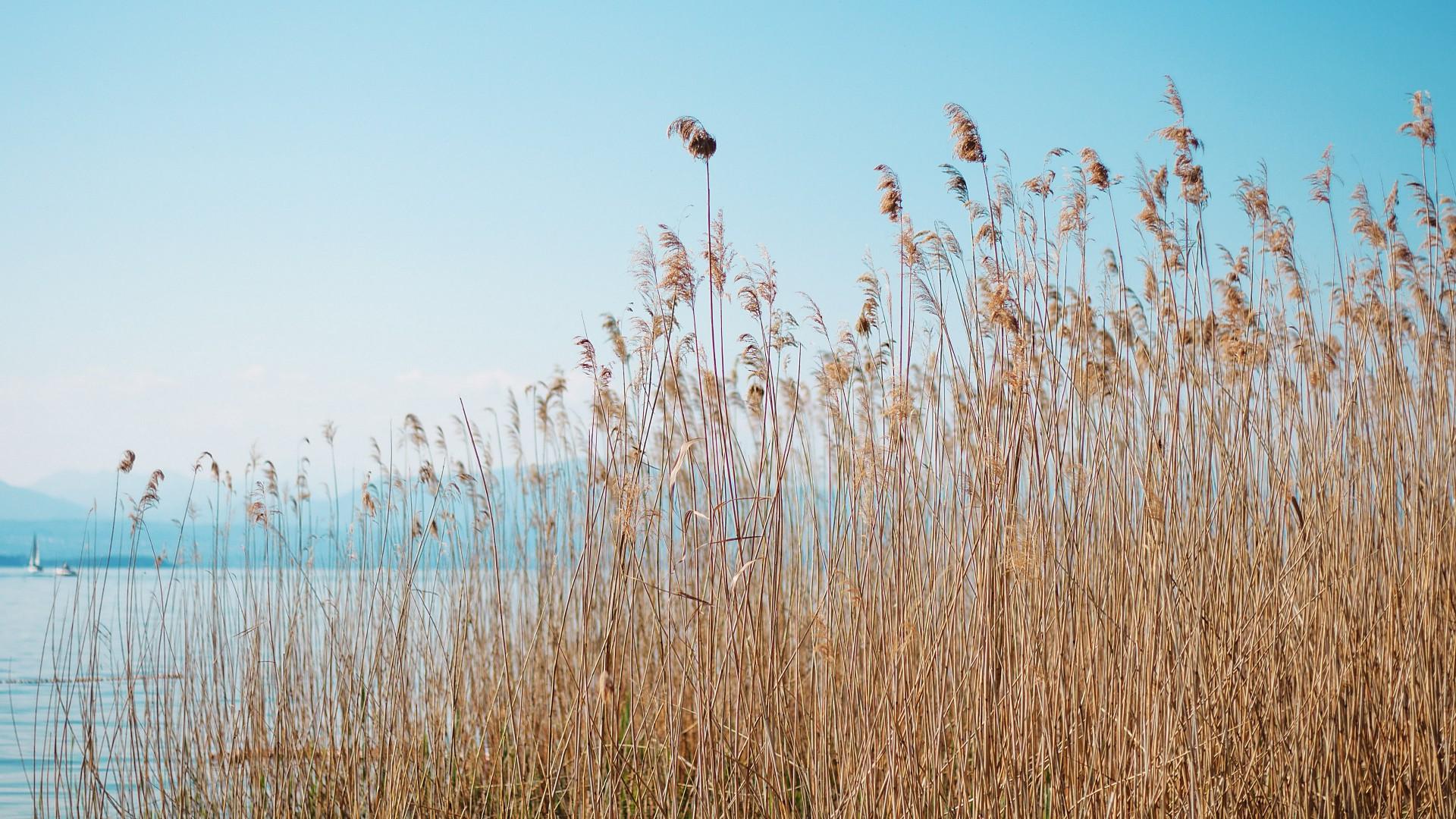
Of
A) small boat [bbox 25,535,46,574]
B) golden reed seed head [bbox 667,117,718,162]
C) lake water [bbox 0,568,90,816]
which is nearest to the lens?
golden reed seed head [bbox 667,117,718,162]

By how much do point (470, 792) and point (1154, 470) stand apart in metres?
1.82

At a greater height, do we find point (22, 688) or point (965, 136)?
point (965, 136)

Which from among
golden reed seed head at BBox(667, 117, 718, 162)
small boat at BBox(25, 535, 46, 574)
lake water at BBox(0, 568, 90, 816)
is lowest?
lake water at BBox(0, 568, 90, 816)

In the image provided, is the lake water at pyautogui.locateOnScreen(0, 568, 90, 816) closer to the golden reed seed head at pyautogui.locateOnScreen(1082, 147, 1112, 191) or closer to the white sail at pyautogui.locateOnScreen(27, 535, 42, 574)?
the white sail at pyautogui.locateOnScreen(27, 535, 42, 574)

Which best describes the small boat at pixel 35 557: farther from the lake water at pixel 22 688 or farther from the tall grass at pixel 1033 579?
the tall grass at pixel 1033 579

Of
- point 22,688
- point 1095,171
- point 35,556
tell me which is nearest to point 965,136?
point 1095,171

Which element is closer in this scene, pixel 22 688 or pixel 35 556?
pixel 22 688

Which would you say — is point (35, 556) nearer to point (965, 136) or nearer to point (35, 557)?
point (35, 557)

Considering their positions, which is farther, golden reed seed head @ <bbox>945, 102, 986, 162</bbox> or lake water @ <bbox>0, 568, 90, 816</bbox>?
lake water @ <bbox>0, 568, 90, 816</bbox>

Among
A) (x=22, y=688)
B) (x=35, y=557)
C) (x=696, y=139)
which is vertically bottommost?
(x=22, y=688)

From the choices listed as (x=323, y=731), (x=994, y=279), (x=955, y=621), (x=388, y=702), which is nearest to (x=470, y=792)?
(x=388, y=702)

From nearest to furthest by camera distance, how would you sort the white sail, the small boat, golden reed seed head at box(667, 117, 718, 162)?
golden reed seed head at box(667, 117, 718, 162) < the white sail < the small boat

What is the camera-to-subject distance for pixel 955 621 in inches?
72.7

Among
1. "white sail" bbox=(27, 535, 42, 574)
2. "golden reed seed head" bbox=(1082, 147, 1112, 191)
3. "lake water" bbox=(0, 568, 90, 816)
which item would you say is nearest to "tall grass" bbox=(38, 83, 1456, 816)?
"golden reed seed head" bbox=(1082, 147, 1112, 191)
